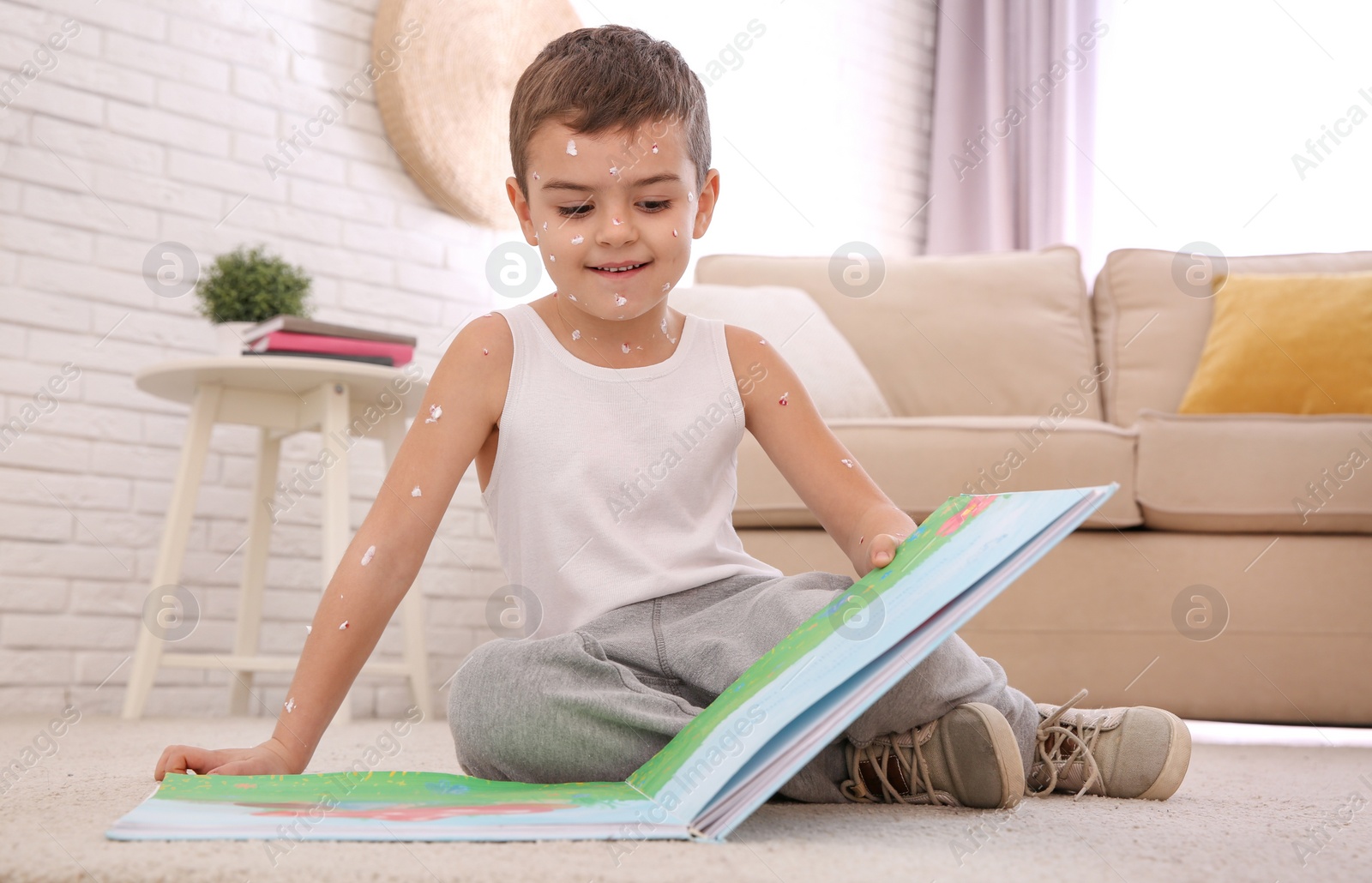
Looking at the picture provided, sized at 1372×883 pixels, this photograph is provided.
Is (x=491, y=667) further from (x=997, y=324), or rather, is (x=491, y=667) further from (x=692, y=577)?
(x=997, y=324)

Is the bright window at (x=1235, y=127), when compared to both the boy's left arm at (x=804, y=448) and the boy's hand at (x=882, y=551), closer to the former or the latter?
Answer: the boy's left arm at (x=804, y=448)

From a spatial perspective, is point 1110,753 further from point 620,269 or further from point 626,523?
point 620,269

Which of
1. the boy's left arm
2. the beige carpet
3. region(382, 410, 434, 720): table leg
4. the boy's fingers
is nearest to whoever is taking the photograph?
the beige carpet

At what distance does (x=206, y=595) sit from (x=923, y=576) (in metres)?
1.66

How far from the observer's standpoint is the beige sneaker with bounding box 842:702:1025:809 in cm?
74

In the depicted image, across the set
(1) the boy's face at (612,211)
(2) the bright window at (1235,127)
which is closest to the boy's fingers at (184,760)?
(1) the boy's face at (612,211)

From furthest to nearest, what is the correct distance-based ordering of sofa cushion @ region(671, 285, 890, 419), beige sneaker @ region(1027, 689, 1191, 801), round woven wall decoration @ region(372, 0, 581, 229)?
round woven wall decoration @ region(372, 0, 581, 229) → sofa cushion @ region(671, 285, 890, 419) → beige sneaker @ region(1027, 689, 1191, 801)

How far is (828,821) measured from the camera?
68 centimetres

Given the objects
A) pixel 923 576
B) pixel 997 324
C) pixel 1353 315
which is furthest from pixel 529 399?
pixel 1353 315

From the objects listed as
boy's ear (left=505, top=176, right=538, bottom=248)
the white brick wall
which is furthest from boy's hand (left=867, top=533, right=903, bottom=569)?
the white brick wall

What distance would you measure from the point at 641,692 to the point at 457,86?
6.04 feet

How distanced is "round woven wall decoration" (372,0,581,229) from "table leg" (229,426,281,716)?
28.0 inches

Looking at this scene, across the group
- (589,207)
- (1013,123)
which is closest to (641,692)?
(589,207)

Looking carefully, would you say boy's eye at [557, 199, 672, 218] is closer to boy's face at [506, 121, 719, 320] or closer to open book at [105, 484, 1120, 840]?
boy's face at [506, 121, 719, 320]
